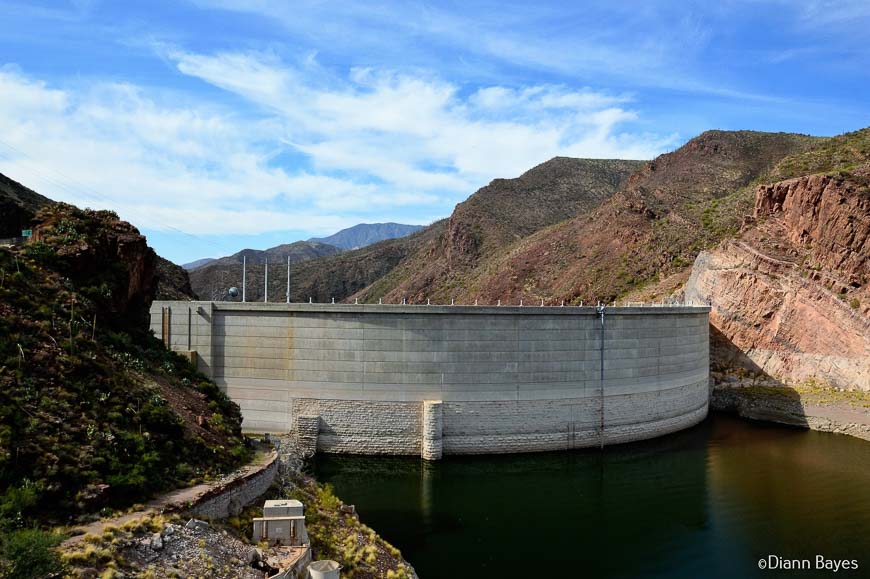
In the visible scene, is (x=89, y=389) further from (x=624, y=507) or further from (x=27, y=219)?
(x=27, y=219)

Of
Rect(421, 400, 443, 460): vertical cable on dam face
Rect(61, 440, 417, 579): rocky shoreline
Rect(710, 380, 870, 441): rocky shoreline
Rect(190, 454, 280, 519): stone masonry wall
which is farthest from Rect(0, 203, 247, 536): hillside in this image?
Rect(710, 380, 870, 441): rocky shoreline

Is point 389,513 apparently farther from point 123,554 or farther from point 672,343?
point 672,343

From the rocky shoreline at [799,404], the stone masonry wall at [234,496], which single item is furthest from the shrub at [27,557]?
the rocky shoreline at [799,404]

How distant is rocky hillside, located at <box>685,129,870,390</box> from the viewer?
36.6 m

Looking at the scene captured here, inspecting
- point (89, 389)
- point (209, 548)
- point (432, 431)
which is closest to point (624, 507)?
point (432, 431)

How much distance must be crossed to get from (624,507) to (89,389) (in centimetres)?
1884

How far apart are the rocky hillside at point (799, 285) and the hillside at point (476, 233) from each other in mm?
Result: 43679

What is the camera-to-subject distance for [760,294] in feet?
132

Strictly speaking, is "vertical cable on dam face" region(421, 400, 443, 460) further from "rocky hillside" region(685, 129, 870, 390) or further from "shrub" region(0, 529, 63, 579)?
"rocky hillside" region(685, 129, 870, 390)

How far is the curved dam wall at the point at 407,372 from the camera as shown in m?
28.5

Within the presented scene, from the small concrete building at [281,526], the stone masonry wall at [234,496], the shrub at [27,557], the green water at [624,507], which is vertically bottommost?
the green water at [624,507]

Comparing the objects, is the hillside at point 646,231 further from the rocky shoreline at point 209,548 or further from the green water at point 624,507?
the rocky shoreline at point 209,548

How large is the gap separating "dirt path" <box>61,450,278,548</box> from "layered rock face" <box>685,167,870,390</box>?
3445cm

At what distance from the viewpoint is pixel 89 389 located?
1473 cm
